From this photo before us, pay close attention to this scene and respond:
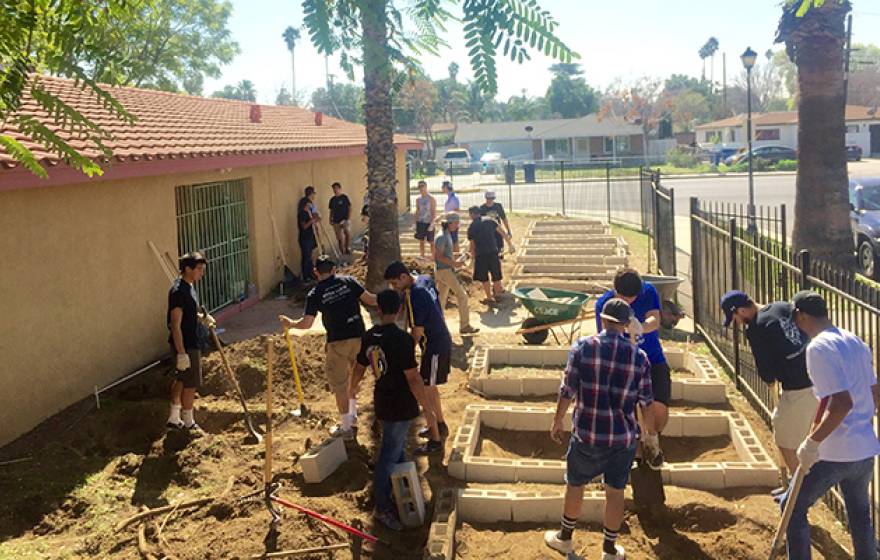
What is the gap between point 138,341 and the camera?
34.1 ft

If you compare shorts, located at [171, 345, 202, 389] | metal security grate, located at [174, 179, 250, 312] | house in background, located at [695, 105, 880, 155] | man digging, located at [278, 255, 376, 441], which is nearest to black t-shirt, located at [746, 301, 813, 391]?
man digging, located at [278, 255, 376, 441]

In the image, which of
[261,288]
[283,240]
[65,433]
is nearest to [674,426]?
[65,433]

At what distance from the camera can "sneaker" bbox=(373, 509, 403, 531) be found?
19.5 ft

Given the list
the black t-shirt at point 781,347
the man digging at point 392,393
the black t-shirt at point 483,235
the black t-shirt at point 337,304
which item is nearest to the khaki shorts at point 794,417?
the black t-shirt at point 781,347

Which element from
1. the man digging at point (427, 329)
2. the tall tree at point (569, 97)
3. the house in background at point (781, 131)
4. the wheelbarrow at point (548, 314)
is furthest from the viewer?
the tall tree at point (569, 97)

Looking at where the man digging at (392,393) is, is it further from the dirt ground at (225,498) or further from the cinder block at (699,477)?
the cinder block at (699,477)

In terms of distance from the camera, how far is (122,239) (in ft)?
33.0

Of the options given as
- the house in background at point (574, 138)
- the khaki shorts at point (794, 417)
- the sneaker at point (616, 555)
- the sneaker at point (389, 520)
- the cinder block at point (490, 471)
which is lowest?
the sneaker at point (616, 555)

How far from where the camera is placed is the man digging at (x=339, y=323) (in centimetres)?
761

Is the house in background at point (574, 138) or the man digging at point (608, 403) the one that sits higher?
the house in background at point (574, 138)

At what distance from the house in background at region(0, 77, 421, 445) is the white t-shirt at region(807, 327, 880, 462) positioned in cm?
580

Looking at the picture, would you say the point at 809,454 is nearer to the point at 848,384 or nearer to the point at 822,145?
the point at 848,384

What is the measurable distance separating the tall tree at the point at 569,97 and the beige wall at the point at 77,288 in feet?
280

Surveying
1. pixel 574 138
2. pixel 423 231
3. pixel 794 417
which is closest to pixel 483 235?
pixel 423 231
